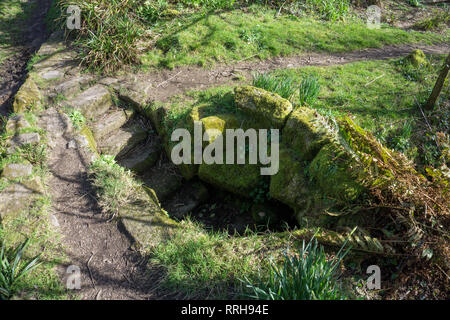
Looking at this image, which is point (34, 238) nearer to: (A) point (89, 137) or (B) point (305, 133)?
(A) point (89, 137)

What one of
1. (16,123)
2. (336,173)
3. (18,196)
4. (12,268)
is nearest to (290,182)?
(336,173)

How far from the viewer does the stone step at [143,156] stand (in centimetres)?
490

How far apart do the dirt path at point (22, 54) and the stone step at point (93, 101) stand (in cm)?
108

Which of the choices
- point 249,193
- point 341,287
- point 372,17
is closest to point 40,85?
point 249,193

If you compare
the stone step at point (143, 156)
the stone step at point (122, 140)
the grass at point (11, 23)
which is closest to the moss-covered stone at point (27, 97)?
the stone step at point (122, 140)

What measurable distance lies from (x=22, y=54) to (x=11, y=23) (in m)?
1.71

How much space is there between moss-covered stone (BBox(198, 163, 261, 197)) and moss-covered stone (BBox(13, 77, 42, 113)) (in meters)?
2.94

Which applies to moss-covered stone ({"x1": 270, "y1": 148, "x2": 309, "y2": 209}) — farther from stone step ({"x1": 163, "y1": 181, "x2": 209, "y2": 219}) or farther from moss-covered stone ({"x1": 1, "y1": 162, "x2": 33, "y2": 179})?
moss-covered stone ({"x1": 1, "y1": 162, "x2": 33, "y2": 179})

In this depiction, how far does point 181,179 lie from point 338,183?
8.01 ft

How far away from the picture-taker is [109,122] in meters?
5.18

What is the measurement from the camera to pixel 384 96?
218 inches

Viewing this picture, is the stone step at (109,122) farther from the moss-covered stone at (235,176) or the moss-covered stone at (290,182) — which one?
the moss-covered stone at (290,182)

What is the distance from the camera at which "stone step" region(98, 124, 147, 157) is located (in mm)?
4914

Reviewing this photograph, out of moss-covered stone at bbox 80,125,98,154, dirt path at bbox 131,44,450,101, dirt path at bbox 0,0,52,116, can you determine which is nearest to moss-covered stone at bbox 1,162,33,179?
moss-covered stone at bbox 80,125,98,154
